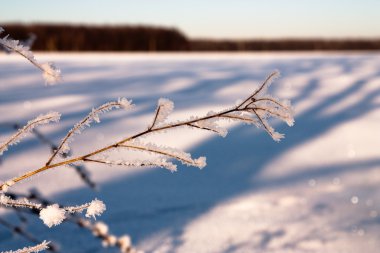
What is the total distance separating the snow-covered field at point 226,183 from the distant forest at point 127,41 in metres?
12.2

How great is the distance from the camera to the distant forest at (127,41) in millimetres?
16750

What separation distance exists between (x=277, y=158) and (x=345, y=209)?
0.49m

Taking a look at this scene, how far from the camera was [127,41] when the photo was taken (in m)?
20.9

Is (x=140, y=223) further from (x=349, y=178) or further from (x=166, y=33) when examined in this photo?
(x=166, y=33)

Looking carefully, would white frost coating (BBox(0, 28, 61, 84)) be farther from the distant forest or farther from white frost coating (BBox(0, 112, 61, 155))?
the distant forest

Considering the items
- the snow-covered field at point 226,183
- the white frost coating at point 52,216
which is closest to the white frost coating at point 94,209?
the white frost coating at point 52,216

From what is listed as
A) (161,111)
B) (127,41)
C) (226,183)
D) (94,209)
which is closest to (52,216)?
(94,209)

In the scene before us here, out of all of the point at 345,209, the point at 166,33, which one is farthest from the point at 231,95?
the point at 166,33

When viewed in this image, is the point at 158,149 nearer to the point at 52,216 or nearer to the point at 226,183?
the point at 52,216

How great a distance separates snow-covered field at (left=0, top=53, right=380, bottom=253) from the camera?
1.20 m

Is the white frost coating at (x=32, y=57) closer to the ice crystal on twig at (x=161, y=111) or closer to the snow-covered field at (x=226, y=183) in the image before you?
the ice crystal on twig at (x=161, y=111)

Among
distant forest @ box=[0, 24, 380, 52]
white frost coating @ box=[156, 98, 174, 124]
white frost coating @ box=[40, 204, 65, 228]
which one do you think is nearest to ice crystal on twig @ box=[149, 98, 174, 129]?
white frost coating @ box=[156, 98, 174, 124]

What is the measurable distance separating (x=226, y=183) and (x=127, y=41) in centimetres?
2001

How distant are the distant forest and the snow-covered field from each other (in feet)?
40.1
